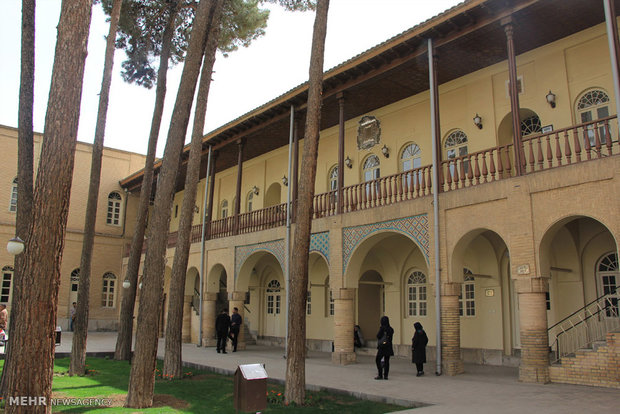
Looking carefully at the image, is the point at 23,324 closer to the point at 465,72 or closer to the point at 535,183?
the point at 535,183

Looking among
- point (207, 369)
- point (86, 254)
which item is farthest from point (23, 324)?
point (207, 369)

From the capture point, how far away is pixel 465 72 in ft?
48.6

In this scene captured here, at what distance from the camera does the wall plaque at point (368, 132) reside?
17.3 metres

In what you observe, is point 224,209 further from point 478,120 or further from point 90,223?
point 478,120

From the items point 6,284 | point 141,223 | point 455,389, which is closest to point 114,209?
point 6,284

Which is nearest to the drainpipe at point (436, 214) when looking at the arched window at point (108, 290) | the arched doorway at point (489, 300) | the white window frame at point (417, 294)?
the arched doorway at point (489, 300)

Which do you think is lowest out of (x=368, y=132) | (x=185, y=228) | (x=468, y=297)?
(x=468, y=297)

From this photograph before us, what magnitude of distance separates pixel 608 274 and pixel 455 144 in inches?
206

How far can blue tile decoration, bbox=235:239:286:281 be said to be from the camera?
1673cm

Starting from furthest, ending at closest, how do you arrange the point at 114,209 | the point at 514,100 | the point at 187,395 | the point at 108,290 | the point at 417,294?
1. the point at 114,209
2. the point at 108,290
3. the point at 417,294
4. the point at 514,100
5. the point at 187,395

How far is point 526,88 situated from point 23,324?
1250cm

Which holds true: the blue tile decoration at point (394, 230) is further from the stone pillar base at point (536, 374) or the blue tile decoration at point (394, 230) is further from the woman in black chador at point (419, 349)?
the stone pillar base at point (536, 374)

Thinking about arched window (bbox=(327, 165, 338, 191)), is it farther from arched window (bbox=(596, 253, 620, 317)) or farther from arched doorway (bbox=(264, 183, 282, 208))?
arched window (bbox=(596, 253, 620, 317))

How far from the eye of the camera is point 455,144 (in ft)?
49.8
